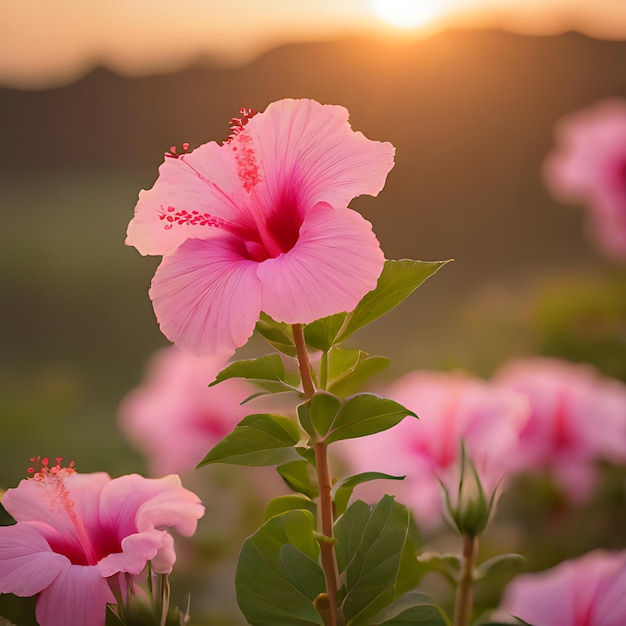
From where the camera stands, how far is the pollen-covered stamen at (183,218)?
0.83 ft

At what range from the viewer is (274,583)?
247 mm

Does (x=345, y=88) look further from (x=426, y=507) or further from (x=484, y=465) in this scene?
(x=484, y=465)

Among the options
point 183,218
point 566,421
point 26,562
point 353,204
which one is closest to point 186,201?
point 183,218

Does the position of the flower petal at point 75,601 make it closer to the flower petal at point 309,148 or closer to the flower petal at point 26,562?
the flower petal at point 26,562

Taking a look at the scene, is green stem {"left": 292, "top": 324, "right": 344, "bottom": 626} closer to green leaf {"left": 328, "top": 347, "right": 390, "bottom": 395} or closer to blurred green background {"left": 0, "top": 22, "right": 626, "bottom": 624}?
green leaf {"left": 328, "top": 347, "right": 390, "bottom": 395}

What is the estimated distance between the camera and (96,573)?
0.24 m

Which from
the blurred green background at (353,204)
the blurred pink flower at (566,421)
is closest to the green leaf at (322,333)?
the blurred pink flower at (566,421)

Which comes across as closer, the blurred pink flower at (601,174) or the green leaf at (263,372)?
the green leaf at (263,372)

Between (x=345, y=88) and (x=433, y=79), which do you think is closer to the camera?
(x=345, y=88)

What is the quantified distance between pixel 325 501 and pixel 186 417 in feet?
1.52

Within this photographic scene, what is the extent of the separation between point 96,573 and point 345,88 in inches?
63.4

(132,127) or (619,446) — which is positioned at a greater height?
(132,127)

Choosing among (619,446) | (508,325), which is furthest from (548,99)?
(619,446)

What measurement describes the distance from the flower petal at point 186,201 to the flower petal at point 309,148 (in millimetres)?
13
